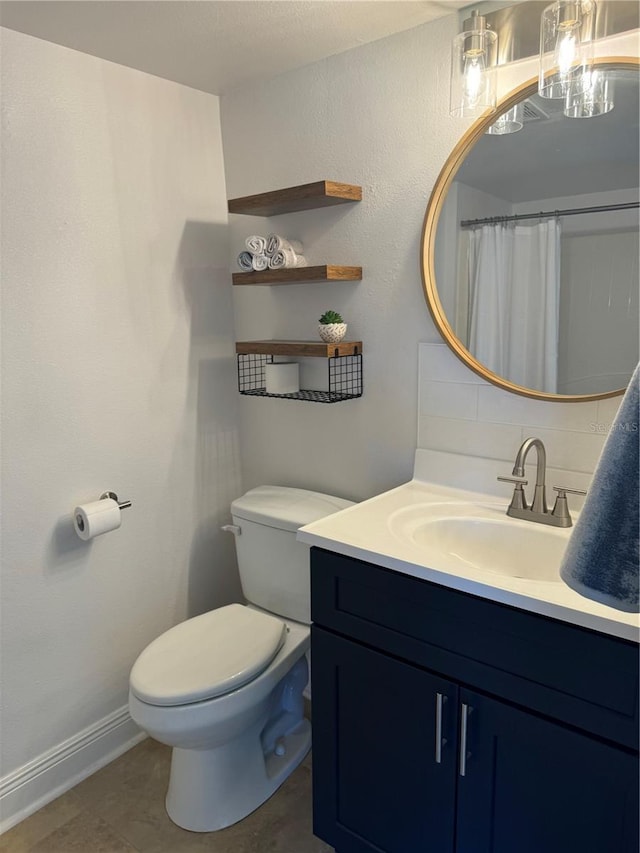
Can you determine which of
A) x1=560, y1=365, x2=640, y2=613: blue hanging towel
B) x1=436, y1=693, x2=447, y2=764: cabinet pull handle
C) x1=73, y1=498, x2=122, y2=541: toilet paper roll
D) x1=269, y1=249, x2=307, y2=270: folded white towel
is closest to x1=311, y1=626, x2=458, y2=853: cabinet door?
x1=436, y1=693, x2=447, y2=764: cabinet pull handle

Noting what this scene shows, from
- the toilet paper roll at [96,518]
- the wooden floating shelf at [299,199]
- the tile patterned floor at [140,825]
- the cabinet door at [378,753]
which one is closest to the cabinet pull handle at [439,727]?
the cabinet door at [378,753]

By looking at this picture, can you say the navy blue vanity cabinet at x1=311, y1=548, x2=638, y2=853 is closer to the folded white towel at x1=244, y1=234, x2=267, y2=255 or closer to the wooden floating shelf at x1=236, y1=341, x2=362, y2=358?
the wooden floating shelf at x1=236, y1=341, x2=362, y2=358

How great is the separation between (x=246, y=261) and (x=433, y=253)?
59cm

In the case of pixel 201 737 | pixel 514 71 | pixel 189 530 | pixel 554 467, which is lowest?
pixel 201 737

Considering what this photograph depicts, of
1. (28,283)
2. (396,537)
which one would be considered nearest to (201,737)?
(396,537)

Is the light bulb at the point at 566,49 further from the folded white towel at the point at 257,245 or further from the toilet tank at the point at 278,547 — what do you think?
the toilet tank at the point at 278,547

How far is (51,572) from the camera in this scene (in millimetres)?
1767

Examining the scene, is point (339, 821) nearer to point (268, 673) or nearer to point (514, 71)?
point (268, 673)

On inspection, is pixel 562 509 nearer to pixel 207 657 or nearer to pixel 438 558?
pixel 438 558

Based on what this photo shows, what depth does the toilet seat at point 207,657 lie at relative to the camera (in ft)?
5.04

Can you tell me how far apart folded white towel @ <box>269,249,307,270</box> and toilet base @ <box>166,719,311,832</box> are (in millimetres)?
1353

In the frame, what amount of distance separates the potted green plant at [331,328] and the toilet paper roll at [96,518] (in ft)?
2.59

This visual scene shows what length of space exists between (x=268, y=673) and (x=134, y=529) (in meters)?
0.65

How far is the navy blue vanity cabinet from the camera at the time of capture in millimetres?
1051
